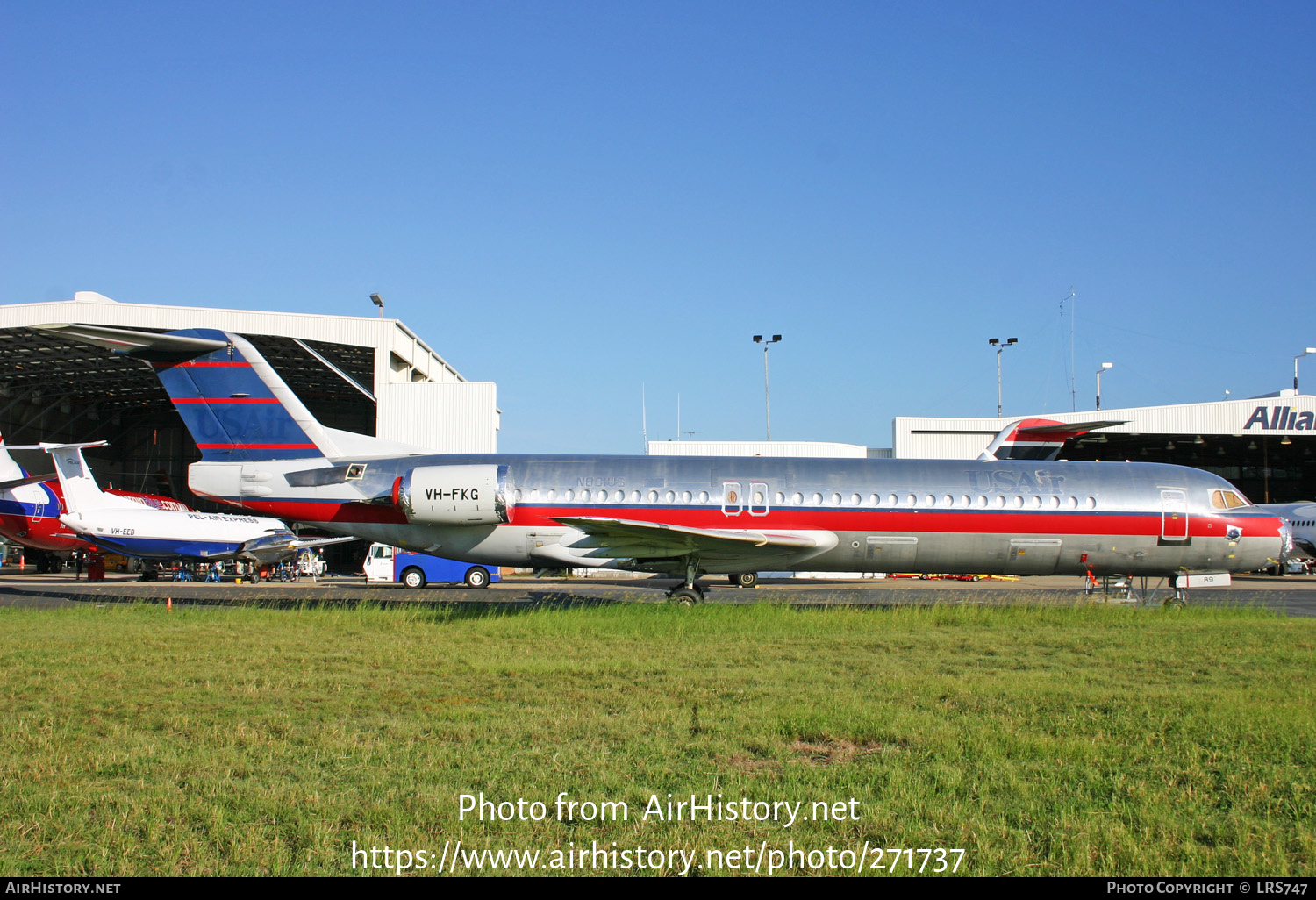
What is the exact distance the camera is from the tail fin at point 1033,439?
1091 inches

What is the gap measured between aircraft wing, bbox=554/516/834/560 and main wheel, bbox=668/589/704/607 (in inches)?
32.4

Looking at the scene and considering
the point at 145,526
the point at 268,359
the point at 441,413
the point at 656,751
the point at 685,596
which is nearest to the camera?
the point at 656,751

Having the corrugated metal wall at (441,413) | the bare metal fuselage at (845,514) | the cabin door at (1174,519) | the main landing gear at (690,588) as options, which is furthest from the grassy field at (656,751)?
the corrugated metal wall at (441,413)

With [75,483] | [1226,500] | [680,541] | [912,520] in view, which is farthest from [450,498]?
[75,483]

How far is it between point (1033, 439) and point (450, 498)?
776 inches

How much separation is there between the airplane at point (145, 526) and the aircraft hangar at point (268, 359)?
176 inches

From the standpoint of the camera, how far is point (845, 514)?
58.2ft

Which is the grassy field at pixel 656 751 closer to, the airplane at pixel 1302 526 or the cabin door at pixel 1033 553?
the cabin door at pixel 1033 553

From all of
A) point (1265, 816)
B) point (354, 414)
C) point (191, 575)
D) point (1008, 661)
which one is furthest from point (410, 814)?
point (354, 414)

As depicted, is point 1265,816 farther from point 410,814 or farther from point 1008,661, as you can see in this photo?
point 1008,661

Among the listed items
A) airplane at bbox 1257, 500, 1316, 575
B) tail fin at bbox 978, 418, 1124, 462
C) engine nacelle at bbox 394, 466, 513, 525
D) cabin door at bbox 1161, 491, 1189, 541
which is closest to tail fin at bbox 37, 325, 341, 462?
engine nacelle at bbox 394, 466, 513, 525

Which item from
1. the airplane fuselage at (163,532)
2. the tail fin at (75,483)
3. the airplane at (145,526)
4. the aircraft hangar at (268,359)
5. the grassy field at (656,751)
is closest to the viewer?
the grassy field at (656,751)

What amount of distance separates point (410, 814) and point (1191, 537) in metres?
18.0

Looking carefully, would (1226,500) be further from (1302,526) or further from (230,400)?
(1302,526)
